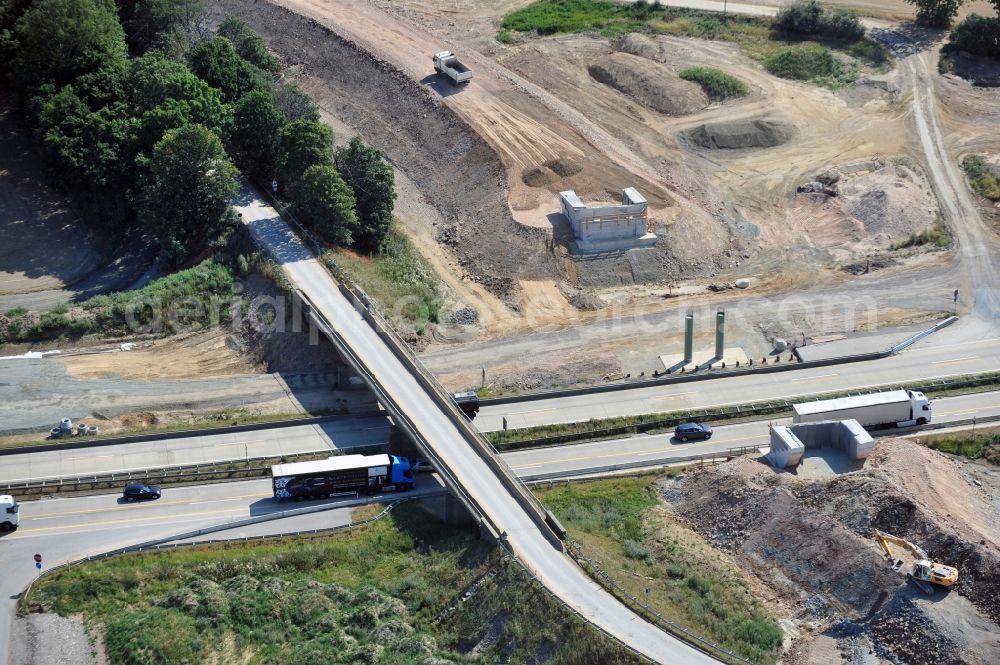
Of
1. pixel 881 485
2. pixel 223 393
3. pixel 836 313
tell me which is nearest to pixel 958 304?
pixel 836 313

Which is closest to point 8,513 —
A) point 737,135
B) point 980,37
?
point 737,135

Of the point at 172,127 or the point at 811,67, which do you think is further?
the point at 811,67

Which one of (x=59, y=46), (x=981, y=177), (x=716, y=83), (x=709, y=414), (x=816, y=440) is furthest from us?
(x=716, y=83)

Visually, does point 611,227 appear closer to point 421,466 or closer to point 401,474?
point 421,466

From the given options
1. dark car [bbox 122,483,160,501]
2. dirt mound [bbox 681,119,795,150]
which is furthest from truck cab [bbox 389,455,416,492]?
dirt mound [bbox 681,119,795,150]

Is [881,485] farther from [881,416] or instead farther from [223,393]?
[223,393]

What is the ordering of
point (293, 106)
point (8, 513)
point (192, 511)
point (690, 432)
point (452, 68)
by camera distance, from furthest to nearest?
point (452, 68), point (293, 106), point (690, 432), point (192, 511), point (8, 513)
